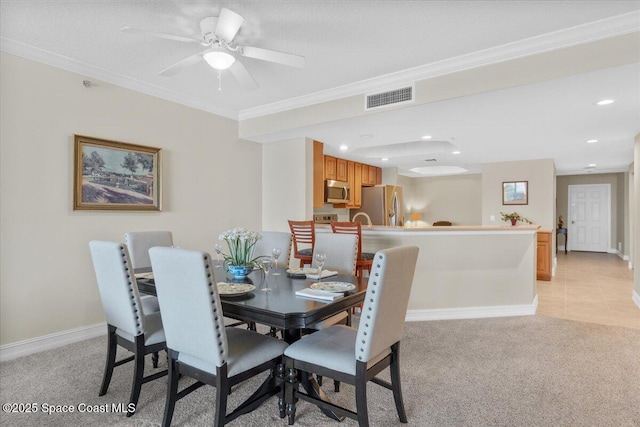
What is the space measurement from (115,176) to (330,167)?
3459 mm

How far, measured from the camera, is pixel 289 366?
73.5 inches

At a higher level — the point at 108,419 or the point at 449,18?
the point at 449,18

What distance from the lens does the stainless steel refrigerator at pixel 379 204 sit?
6910 millimetres

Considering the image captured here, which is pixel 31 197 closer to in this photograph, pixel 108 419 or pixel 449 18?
pixel 108 419

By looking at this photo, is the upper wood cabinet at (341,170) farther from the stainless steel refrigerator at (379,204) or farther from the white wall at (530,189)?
the white wall at (530,189)

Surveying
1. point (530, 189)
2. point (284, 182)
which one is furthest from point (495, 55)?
point (530, 189)

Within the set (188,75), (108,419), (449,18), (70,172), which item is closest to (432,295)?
(449,18)

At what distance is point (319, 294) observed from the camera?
1.92 metres

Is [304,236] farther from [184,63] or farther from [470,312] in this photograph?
[184,63]

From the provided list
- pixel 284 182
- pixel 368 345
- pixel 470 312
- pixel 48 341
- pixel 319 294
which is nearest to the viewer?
pixel 368 345

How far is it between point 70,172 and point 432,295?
380cm

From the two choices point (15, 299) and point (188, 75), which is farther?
point (188, 75)

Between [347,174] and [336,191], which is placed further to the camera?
[347,174]

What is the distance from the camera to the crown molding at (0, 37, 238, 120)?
111 inches
